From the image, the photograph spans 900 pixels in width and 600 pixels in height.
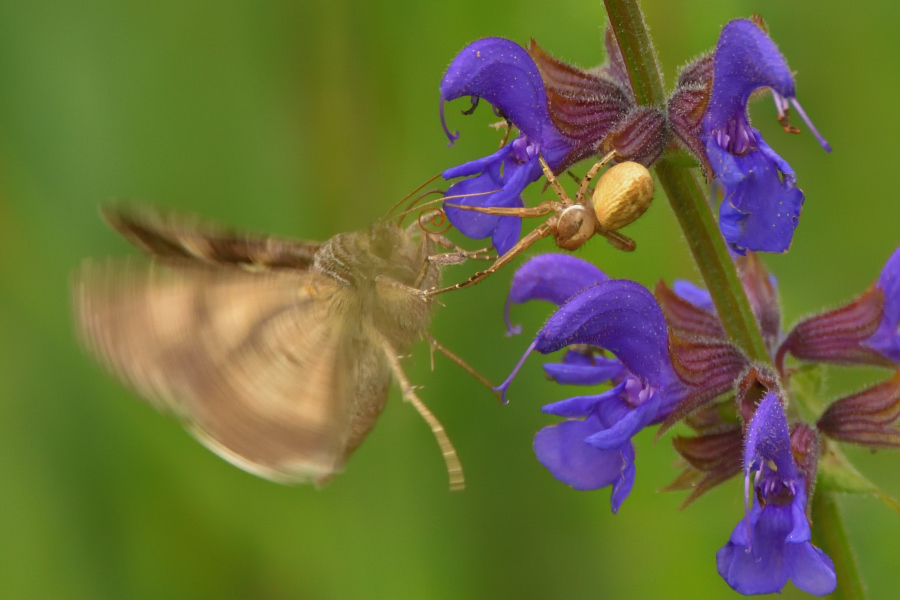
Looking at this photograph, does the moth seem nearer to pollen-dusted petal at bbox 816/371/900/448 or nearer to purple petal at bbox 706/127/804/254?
purple petal at bbox 706/127/804/254

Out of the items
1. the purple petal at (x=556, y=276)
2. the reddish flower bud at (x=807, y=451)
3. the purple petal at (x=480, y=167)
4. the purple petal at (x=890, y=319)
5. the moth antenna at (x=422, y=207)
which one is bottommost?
the reddish flower bud at (x=807, y=451)

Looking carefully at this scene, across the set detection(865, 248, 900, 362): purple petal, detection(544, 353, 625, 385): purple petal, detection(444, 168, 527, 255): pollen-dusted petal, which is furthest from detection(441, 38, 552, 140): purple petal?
detection(865, 248, 900, 362): purple petal

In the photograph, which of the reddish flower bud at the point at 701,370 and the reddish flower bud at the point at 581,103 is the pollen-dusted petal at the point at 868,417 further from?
the reddish flower bud at the point at 581,103

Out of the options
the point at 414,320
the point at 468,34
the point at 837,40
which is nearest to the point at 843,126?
the point at 837,40

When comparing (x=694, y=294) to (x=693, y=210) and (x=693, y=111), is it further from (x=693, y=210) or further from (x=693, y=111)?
(x=693, y=111)

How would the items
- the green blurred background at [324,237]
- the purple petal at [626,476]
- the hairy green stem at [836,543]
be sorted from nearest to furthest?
the purple petal at [626,476] → the hairy green stem at [836,543] → the green blurred background at [324,237]

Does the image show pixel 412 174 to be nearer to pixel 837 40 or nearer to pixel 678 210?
pixel 678 210

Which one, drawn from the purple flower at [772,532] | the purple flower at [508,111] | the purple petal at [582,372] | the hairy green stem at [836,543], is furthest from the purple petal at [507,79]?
the hairy green stem at [836,543]
